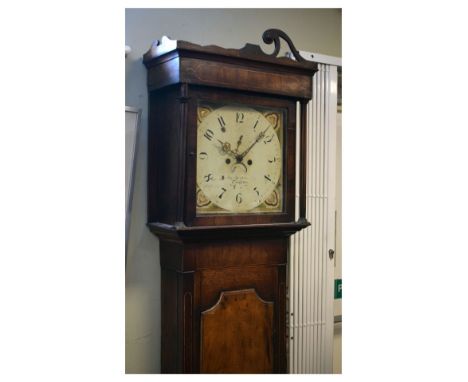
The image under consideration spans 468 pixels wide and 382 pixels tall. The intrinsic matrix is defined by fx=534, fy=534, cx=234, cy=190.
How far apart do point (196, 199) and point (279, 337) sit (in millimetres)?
526

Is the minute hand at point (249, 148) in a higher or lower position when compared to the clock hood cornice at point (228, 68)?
lower

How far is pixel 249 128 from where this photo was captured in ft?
5.11

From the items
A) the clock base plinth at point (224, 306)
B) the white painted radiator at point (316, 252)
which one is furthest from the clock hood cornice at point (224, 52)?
the clock base plinth at point (224, 306)

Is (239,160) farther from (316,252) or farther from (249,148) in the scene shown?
(316,252)

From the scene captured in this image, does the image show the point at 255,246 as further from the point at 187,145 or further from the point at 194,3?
the point at 194,3

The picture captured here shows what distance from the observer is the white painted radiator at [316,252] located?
1.98 m

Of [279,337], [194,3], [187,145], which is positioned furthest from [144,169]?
[279,337]

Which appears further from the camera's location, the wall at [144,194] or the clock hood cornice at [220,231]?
the wall at [144,194]

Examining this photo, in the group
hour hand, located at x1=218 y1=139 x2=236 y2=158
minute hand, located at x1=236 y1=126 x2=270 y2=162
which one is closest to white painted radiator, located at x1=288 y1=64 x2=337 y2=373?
minute hand, located at x1=236 y1=126 x2=270 y2=162

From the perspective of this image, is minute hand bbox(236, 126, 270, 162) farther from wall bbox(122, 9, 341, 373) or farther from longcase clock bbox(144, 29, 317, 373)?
wall bbox(122, 9, 341, 373)

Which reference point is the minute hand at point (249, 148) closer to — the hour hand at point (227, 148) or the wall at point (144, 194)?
the hour hand at point (227, 148)

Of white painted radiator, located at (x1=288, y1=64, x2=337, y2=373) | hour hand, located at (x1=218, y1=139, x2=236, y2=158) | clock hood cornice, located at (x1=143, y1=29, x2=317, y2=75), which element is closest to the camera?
clock hood cornice, located at (x1=143, y1=29, x2=317, y2=75)

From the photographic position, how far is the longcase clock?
1459mm

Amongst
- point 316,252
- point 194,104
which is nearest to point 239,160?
point 194,104
